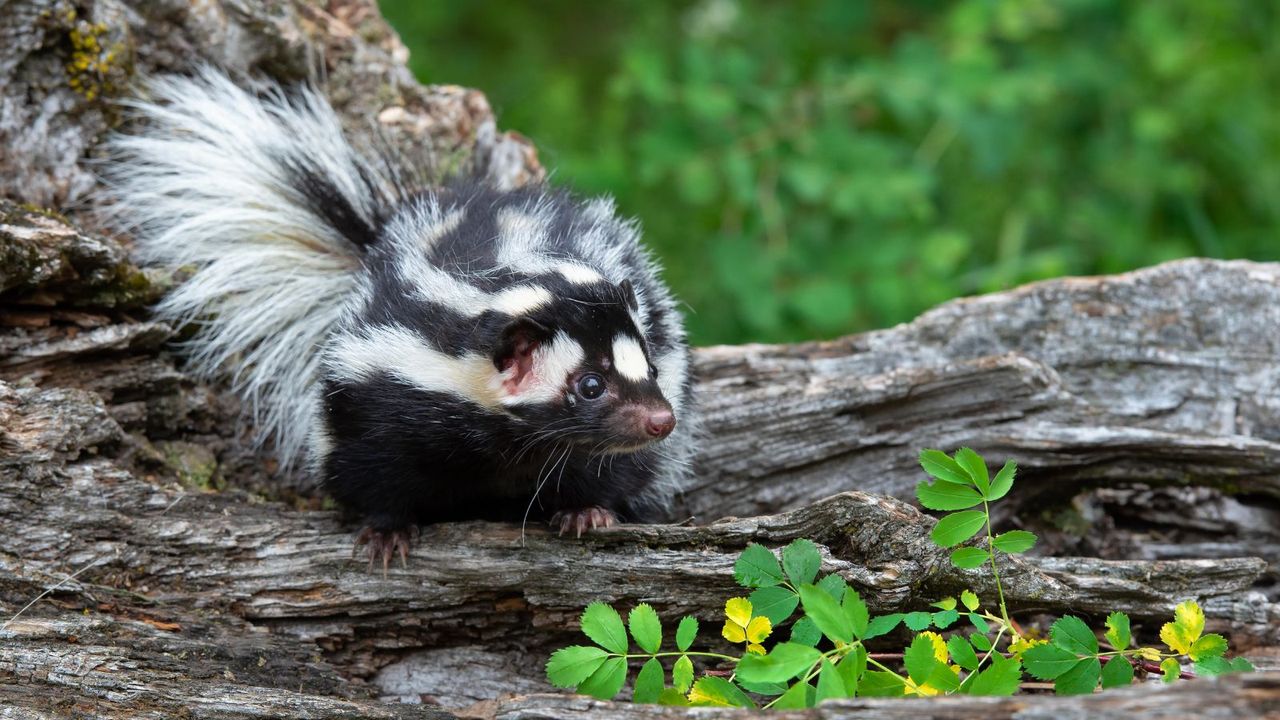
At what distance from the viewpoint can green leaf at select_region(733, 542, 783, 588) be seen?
304cm

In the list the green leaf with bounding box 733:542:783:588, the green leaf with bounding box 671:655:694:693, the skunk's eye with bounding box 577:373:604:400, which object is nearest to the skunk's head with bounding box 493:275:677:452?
the skunk's eye with bounding box 577:373:604:400

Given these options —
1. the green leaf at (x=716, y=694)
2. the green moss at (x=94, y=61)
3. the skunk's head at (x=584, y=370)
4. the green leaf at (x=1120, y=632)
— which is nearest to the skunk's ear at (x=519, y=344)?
the skunk's head at (x=584, y=370)

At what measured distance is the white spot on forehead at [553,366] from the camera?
345 centimetres

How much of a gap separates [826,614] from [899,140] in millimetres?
4882

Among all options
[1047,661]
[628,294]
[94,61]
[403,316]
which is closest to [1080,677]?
[1047,661]

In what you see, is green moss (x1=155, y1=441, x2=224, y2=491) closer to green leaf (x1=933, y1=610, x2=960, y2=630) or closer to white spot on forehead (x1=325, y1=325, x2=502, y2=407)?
white spot on forehead (x1=325, y1=325, x2=502, y2=407)

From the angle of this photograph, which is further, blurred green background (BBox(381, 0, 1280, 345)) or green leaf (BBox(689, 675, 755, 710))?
blurred green background (BBox(381, 0, 1280, 345))

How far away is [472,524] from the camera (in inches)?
147

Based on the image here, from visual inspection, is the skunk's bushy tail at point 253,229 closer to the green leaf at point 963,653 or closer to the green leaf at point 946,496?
the green leaf at point 946,496

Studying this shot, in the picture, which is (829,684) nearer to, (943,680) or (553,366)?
(943,680)

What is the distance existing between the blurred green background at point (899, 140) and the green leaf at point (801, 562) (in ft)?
9.54

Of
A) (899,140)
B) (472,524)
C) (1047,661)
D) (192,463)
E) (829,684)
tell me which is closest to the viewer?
(829,684)

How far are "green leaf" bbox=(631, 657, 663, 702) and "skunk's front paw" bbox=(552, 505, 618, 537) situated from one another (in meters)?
0.70

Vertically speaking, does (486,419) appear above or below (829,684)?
above
